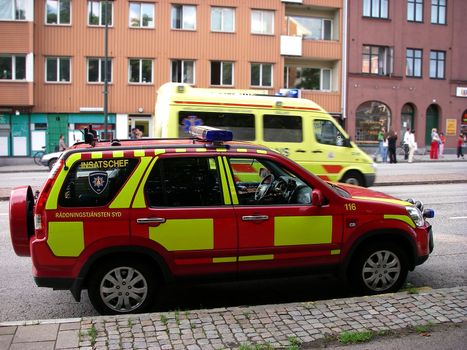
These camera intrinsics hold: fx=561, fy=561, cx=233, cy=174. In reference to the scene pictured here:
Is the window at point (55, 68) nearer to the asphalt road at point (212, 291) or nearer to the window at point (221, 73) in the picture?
the window at point (221, 73)

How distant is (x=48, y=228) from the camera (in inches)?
191

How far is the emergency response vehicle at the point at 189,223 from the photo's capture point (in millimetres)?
4922

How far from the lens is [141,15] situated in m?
32.7

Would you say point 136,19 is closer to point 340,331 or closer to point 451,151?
point 451,151

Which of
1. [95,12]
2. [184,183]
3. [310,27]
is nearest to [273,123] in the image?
[184,183]

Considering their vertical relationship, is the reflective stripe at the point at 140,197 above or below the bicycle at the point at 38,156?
above

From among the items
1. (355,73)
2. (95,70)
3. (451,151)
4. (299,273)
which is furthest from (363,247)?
(451,151)

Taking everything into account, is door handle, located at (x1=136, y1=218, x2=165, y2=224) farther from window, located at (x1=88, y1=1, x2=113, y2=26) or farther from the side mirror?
window, located at (x1=88, y1=1, x2=113, y2=26)

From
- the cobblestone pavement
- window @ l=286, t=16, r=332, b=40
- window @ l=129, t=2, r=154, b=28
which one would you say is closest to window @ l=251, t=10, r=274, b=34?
window @ l=286, t=16, r=332, b=40

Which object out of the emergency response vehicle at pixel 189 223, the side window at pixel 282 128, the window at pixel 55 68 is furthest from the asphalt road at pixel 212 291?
Result: the window at pixel 55 68

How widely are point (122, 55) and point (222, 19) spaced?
6.44 meters

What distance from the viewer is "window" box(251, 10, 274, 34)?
113ft

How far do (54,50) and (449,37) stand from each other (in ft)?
85.6

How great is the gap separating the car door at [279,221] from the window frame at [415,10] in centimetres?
3555
